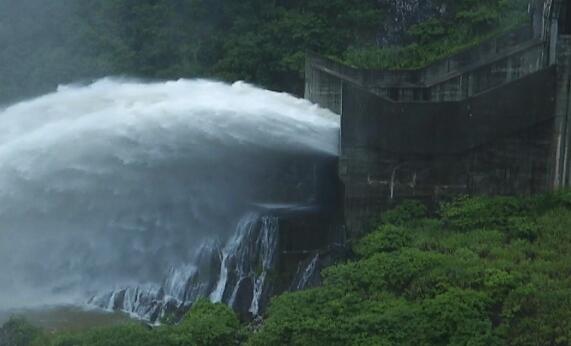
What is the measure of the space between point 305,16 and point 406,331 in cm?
2191

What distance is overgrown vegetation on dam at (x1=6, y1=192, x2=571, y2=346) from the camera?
13953mm

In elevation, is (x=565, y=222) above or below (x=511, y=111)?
below

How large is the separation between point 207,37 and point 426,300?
75.8 ft

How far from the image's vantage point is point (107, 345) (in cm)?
1334

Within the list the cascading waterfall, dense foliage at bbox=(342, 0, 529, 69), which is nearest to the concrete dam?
the cascading waterfall

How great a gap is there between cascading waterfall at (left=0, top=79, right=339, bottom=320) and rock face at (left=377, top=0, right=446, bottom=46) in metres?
11.4

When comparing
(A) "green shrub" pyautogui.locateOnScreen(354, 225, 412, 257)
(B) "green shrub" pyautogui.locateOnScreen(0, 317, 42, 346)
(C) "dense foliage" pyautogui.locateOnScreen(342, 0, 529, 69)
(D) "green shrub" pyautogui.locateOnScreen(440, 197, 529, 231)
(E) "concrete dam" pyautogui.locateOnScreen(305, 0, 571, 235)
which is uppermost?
(C) "dense foliage" pyautogui.locateOnScreen(342, 0, 529, 69)

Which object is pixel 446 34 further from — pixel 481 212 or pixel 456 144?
pixel 481 212

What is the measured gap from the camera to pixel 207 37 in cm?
3603

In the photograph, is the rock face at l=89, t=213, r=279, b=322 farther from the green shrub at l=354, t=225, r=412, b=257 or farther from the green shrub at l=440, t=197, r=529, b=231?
the green shrub at l=440, t=197, r=529, b=231

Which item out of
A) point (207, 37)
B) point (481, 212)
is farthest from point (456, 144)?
point (207, 37)

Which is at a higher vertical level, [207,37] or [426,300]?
[207,37]

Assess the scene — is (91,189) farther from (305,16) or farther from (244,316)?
(305,16)

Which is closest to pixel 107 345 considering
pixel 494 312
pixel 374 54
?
pixel 494 312
